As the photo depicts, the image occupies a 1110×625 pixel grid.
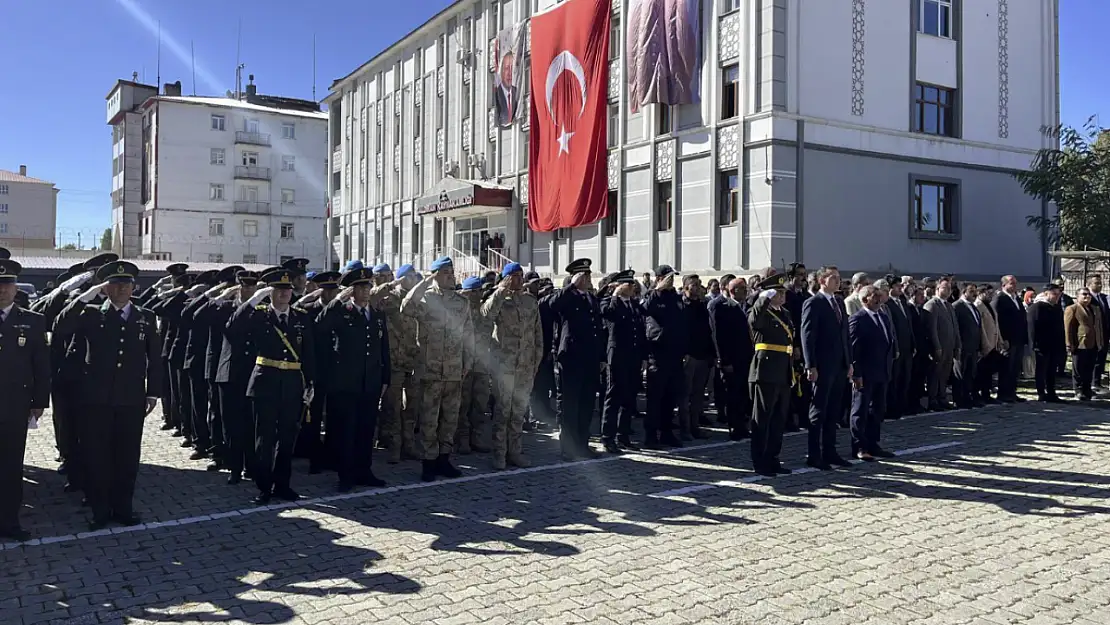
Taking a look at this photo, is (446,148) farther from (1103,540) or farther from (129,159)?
(129,159)

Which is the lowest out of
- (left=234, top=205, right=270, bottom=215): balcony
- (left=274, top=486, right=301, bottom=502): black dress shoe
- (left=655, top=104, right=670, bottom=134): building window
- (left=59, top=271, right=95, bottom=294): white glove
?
(left=274, top=486, right=301, bottom=502): black dress shoe

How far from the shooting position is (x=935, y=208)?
969 inches

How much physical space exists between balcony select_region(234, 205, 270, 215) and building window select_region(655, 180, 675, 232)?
47928 millimetres

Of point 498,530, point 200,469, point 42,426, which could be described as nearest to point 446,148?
point 42,426

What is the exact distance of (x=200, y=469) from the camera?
28.8 ft

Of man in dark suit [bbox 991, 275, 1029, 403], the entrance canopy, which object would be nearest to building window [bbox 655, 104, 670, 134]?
the entrance canopy

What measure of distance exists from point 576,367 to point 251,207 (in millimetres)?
61595

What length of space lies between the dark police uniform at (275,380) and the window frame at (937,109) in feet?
69.0

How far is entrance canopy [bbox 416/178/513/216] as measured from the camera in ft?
102

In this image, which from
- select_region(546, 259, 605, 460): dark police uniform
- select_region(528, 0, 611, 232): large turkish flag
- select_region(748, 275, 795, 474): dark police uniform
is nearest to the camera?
select_region(748, 275, 795, 474): dark police uniform

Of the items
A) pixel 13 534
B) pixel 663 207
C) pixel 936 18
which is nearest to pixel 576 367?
pixel 13 534

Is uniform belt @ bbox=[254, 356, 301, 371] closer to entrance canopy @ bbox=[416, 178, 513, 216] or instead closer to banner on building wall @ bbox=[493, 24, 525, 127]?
entrance canopy @ bbox=[416, 178, 513, 216]

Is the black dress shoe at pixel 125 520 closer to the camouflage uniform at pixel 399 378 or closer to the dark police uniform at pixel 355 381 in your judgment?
the dark police uniform at pixel 355 381

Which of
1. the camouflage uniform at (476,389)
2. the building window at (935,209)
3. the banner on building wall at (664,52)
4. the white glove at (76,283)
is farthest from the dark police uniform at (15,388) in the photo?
the building window at (935,209)
